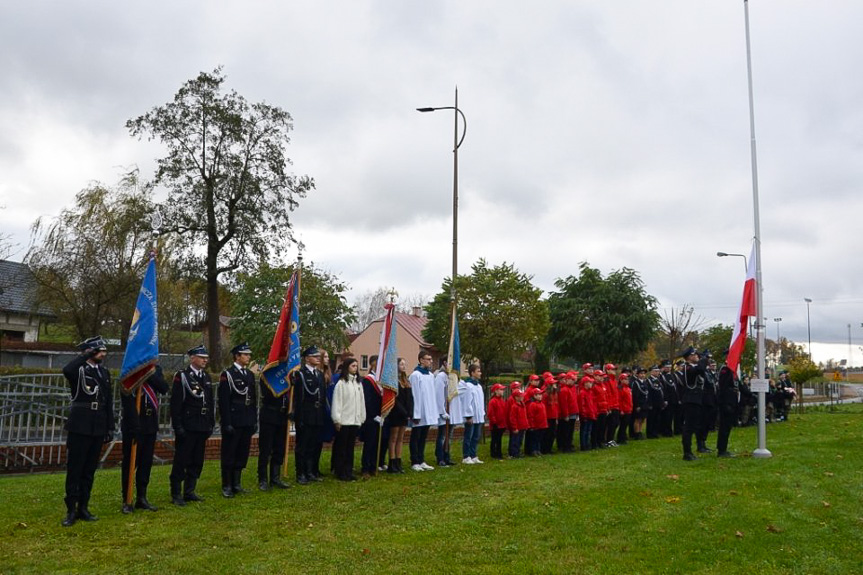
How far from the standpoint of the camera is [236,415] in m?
10.2

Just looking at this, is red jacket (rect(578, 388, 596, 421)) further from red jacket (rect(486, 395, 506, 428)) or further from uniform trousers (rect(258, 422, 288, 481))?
uniform trousers (rect(258, 422, 288, 481))

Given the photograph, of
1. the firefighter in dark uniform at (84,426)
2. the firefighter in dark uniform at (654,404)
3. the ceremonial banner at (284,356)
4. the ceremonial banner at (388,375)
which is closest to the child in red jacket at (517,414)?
the ceremonial banner at (388,375)

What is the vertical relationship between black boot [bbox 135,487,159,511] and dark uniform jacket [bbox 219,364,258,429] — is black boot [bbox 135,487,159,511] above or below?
below

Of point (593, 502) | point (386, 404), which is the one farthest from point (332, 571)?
point (386, 404)

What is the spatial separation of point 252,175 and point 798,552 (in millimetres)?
27408

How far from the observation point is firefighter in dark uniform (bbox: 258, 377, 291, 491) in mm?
10742

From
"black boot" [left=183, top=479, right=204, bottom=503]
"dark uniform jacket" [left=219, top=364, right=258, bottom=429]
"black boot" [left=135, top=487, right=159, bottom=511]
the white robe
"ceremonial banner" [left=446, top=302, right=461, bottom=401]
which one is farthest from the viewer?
"ceremonial banner" [left=446, top=302, right=461, bottom=401]

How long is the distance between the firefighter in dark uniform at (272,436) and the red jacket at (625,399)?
902 centimetres

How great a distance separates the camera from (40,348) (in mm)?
38594

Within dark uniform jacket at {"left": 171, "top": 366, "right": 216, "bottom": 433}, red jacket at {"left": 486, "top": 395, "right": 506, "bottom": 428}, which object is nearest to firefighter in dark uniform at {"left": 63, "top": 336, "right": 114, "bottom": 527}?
dark uniform jacket at {"left": 171, "top": 366, "right": 216, "bottom": 433}

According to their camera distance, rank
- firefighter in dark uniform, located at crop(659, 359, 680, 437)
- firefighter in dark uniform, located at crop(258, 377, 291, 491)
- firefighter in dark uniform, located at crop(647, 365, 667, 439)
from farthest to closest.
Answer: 1. firefighter in dark uniform, located at crop(659, 359, 680, 437)
2. firefighter in dark uniform, located at crop(647, 365, 667, 439)
3. firefighter in dark uniform, located at crop(258, 377, 291, 491)

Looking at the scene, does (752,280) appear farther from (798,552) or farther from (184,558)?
(184,558)

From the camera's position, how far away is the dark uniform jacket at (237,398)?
10.1 meters

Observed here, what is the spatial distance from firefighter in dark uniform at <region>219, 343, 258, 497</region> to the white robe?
3660 millimetres
